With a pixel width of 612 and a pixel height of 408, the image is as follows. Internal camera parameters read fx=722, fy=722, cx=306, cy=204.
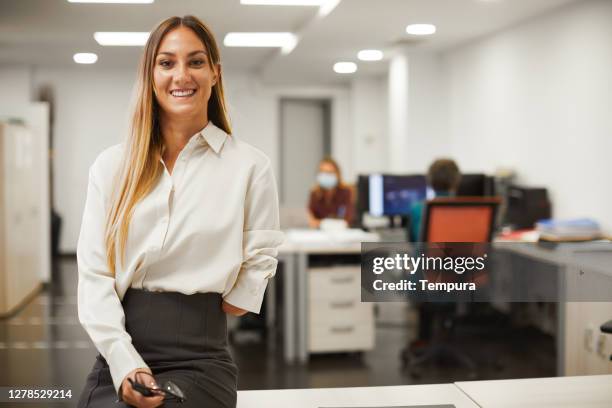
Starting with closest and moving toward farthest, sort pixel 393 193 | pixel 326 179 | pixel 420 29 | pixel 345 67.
Result: pixel 420 29, pixel 345 67, pixel 326 179, pixel 393 193

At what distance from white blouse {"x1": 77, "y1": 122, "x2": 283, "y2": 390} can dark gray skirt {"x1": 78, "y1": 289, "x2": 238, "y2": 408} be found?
0.12 feet

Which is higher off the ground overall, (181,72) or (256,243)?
(181,72)

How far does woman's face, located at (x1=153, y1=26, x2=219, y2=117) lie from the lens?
1.77 metres

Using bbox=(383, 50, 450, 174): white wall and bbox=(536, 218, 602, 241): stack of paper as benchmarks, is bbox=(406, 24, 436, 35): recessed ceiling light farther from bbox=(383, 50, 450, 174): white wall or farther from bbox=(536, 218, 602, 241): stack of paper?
bbox=(536, 218, 602, 241): stack of paper

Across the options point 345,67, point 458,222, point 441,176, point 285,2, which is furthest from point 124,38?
point 458,222

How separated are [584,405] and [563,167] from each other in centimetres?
237

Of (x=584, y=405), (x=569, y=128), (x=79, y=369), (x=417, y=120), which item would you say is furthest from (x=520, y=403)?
(x=569, y=128)

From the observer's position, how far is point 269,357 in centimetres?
404

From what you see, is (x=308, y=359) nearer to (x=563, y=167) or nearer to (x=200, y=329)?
(x=563, y=167)

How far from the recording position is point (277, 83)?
2609 millimetres

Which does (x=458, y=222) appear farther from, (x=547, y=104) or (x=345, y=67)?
(x=345, y=67)

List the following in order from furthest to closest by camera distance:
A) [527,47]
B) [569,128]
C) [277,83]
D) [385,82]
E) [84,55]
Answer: [569,128]
[527,47]
[385,82]
[277,83]
[84,55]

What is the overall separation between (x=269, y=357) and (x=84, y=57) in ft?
7.13

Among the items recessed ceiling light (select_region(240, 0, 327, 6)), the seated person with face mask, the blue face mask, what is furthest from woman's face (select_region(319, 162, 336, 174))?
recessed ceiling light (select_region(240, 0, 327, 6))
